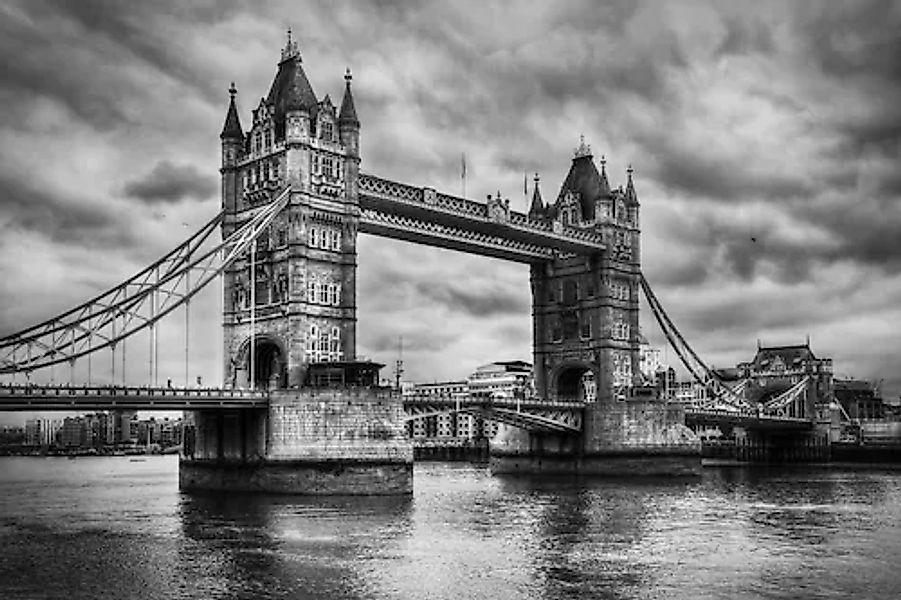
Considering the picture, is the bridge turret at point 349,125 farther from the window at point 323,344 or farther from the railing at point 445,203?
the window at point 323,344

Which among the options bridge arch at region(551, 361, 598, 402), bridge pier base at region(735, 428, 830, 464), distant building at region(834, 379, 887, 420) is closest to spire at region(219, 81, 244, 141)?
bridge arch at region(551, 361, 598, 402)

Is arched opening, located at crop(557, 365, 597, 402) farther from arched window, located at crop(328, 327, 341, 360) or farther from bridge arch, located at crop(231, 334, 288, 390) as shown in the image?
bridge arch, located at crop(231, 334, 288, 390)

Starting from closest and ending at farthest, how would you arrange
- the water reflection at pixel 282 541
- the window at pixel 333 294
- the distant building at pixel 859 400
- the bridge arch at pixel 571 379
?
1. the water reflection at pixel 282 541
2. the window at pixel 333 294
3. the bridge arch at pixel 571 379
4. the distant building at pixel 859 400

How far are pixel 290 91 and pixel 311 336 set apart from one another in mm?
17301

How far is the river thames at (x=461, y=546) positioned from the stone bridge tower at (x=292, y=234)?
36.8ft

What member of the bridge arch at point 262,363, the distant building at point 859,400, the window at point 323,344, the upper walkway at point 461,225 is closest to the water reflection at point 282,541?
the bridge arch at point 262,363

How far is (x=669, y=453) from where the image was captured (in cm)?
9588

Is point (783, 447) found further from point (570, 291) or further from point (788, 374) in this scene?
point (570, 291)

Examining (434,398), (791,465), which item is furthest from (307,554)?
(791,465)

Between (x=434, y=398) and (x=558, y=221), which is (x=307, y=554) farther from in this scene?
(x=558, y=221)

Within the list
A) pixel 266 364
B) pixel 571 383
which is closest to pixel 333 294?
pixel 266 364

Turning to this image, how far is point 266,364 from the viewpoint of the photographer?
262ft

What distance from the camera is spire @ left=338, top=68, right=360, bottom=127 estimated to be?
259 feet

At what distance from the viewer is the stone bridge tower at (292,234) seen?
244ft
